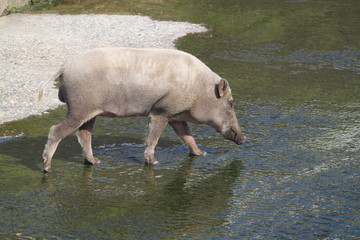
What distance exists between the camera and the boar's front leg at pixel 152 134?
978 centimetres

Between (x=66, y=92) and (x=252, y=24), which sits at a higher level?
(x=66, y=92)

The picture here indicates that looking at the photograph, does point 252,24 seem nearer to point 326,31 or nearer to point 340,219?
point 326,31

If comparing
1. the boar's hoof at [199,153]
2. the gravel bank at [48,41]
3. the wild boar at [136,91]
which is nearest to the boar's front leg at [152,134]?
the wild boar at [136,91]

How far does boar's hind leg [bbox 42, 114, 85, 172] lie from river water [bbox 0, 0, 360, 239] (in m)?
0.25

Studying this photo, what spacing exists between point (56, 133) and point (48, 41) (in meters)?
9.60

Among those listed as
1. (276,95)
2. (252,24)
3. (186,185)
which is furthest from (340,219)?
(252,24)

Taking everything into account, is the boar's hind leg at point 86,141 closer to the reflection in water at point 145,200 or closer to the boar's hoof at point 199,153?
the reflection in water at point 145,200

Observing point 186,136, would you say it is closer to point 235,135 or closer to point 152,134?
point 152,134

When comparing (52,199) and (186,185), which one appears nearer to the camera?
(52,199)

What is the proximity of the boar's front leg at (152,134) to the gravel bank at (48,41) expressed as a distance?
319 centimetres

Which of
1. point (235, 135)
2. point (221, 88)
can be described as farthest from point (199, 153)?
point (221, 88)

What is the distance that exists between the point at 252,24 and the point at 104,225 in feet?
44.1

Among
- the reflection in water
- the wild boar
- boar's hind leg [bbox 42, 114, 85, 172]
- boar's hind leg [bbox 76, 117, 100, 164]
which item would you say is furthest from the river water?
the wild boar

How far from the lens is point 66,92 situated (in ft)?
30.7
